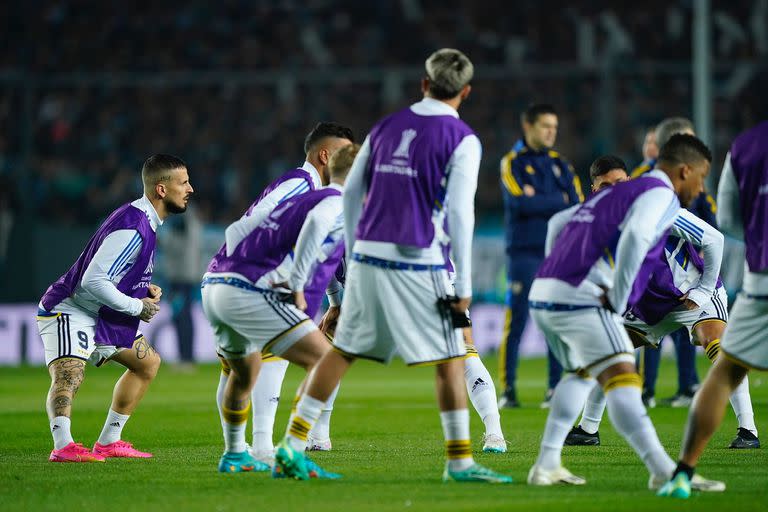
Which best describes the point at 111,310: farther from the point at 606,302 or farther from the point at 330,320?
the point at 606,302

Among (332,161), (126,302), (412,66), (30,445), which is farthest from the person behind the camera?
(412,66)

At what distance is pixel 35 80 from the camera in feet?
73.1

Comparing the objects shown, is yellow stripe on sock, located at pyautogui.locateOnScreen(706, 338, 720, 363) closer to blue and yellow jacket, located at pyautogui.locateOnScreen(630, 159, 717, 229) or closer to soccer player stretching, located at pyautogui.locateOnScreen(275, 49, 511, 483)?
blue and yellow jacket, located at pyautogui.locateOnScreen(630, 159, 717, 229)

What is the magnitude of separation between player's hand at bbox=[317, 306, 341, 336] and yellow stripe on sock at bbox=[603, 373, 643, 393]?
2983 mm

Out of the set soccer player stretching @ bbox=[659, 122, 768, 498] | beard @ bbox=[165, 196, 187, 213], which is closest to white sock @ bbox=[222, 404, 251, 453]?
beard @ bbox=[165, 196, 187, 213]

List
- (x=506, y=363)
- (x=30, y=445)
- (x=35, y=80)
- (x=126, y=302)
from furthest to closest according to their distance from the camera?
(x=35, y=80) < (x=506, y=363) < (x=30, y=445) < (x=126, y=302)

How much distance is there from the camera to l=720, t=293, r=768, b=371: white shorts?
22.2 ft

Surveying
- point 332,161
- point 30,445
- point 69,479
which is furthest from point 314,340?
point 30,445

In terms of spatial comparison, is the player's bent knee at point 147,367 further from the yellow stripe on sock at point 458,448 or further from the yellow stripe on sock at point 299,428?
the yellow stripe on sock at point 458,448

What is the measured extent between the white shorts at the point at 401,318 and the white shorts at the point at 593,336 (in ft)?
1.85

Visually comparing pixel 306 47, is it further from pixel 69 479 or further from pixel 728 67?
pixel 69 479

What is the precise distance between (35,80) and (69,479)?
610 inches

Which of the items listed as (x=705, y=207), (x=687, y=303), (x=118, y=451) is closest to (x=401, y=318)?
(x=118, y=451)

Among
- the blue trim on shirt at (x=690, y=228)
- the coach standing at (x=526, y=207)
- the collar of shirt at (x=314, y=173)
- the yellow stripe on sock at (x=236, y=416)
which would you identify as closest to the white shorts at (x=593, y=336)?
the yellow stripe on sock at (x=236, y=416)
